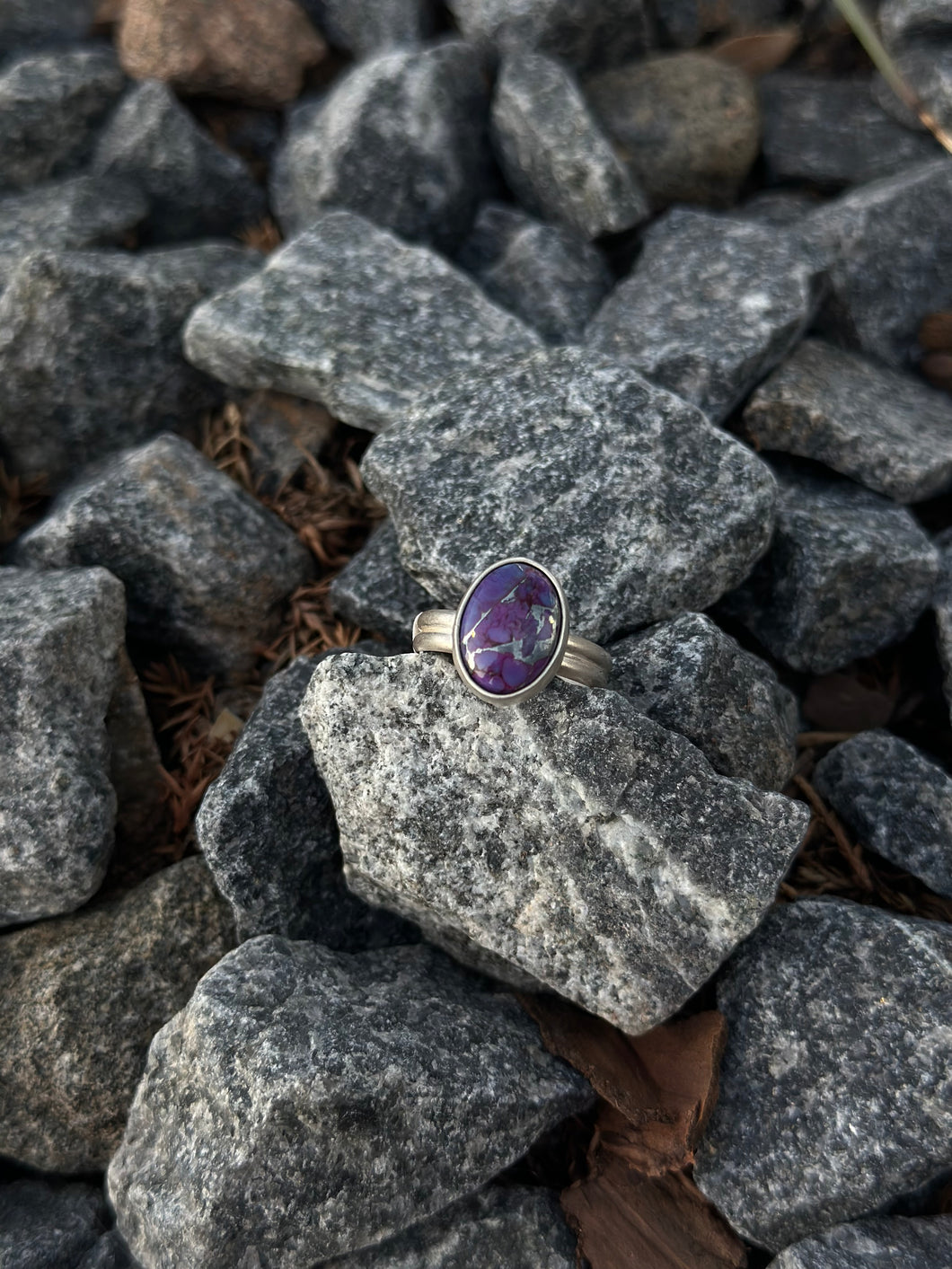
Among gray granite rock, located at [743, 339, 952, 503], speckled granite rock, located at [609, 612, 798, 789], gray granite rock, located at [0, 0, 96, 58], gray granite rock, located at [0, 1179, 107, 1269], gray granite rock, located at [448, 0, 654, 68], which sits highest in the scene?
gray granite rock, located at [448, 0, 654, 68]

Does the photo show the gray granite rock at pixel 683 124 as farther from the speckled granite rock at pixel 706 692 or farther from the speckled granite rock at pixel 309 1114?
the speckled granite rock at pixel 309 1114

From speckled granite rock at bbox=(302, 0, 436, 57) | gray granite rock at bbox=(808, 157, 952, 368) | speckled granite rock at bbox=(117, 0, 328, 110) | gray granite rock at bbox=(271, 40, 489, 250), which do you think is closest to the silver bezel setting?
gray granite rock at bbox=(808, 157, 952, 368)

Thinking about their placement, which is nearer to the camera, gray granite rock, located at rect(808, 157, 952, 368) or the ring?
the ring

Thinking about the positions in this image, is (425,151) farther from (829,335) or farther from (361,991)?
(361,991)

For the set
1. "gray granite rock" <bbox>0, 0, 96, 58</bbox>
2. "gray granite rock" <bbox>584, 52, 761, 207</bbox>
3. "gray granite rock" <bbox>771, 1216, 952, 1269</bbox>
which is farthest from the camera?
"gray granite rock" <bbox>0, 0, 96, 58</bbox>

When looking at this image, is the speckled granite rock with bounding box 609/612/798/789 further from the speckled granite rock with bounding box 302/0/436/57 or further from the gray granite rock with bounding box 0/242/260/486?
the speckled granite rock with bounding box 302/0/436/57

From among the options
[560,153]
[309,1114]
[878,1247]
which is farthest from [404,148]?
[878,1247]

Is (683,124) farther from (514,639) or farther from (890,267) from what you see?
(514,639)

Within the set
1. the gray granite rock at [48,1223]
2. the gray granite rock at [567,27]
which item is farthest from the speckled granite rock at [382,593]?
the gray granite rock at [567,27]
